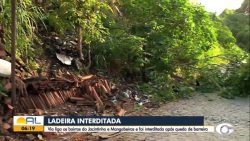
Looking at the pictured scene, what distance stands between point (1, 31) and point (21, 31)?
1.23ft

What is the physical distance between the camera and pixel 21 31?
5105 mm

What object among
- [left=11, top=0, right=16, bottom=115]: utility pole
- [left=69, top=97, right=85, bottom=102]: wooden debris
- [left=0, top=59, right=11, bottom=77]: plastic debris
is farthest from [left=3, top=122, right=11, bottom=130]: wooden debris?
[left=69, top=97, right=85, bottom=102]: wooden debris

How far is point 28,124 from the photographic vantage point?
4.07 meters

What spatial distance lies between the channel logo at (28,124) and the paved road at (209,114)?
0.79 m

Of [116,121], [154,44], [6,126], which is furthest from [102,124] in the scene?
[154,44]

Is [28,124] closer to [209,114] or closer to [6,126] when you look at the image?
[6,126]

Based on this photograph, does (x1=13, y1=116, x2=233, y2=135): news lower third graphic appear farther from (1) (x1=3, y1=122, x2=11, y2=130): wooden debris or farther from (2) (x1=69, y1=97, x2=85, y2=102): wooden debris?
(2) (x1=69, y1=97, x2=85, y2=102): wooden debris

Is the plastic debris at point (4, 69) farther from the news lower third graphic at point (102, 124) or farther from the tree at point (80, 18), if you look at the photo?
Result: the tree at point (80, 18)

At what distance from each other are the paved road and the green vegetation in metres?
0.33

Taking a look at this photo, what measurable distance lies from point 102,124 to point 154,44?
10.9 feet

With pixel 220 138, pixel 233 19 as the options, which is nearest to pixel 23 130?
pixel 220 138

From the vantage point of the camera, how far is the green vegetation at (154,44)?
20.9 ft

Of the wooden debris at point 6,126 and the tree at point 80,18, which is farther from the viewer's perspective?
the tree at point 80,18

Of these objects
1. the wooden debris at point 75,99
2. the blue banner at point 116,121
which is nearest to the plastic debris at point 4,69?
the blue banner at point 116,121
